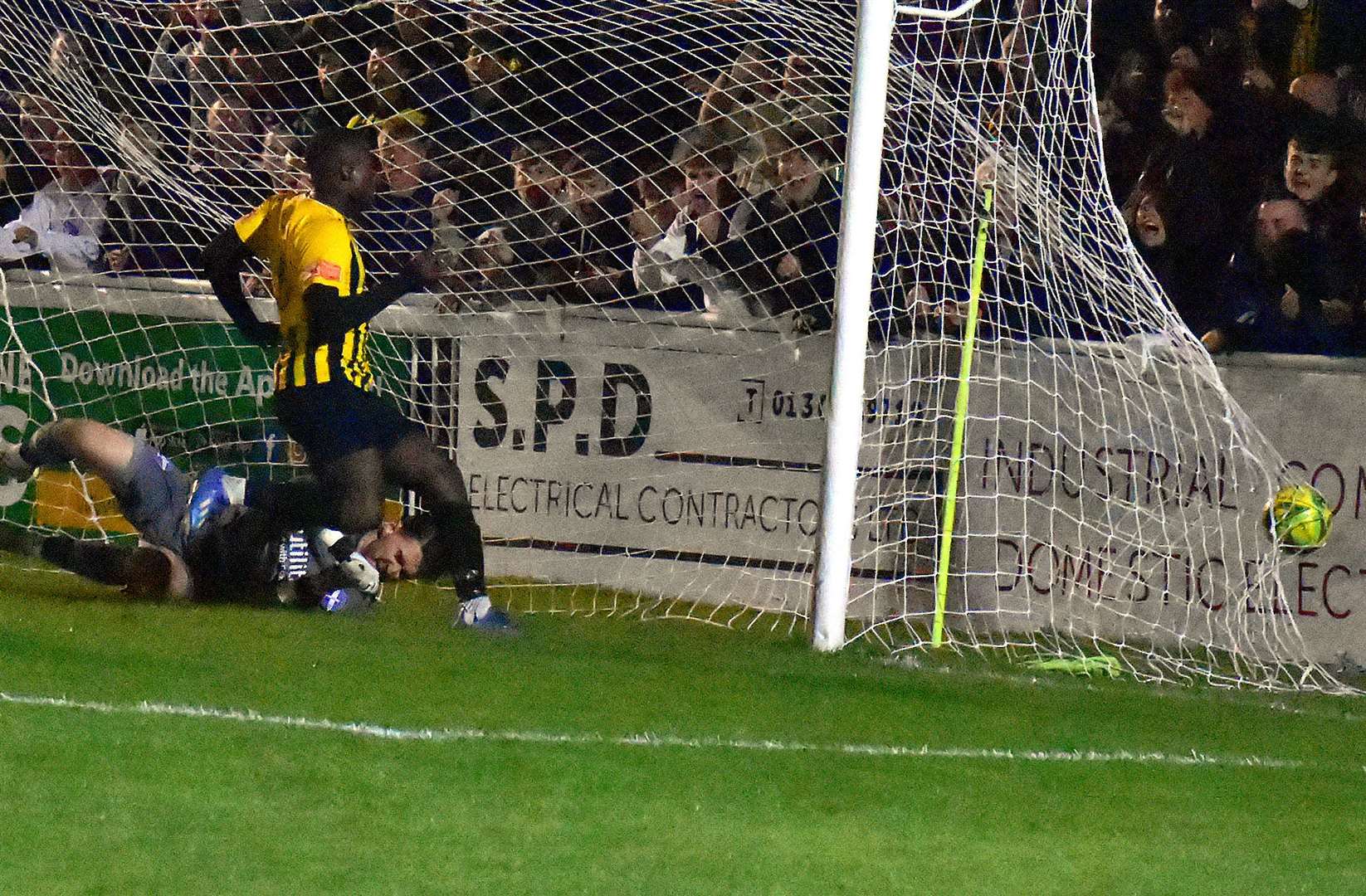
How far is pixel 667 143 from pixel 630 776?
445 cm

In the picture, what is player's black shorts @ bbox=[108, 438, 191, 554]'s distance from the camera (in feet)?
24.7

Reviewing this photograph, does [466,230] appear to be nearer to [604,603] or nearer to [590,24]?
[590,24]

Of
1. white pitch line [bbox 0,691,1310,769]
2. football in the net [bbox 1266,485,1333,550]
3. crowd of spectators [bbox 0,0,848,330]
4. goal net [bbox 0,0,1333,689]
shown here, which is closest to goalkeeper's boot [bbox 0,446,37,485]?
goal net [bbox 0,0,1333,689]

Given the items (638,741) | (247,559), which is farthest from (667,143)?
(638,741)

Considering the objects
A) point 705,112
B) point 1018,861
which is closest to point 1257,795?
point 1018,861

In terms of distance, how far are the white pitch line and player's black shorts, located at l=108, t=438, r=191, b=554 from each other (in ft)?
7.99

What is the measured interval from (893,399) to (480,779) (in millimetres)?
3509

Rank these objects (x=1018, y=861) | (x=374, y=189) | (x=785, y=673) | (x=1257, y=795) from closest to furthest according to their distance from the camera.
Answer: (x=1018, y=861) < (x=1257, y=795) < (x=785, y=673) < (x=374, y=189)

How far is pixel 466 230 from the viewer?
8.90 meters

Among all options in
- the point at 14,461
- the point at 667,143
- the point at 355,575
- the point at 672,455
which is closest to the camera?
the point at 355,575

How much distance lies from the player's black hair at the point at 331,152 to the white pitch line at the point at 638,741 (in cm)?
295

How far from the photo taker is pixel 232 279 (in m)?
7.43

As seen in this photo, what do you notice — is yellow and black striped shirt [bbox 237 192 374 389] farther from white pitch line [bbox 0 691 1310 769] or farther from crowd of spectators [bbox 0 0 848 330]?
white pitch line [bbox 0 691 1310 769]

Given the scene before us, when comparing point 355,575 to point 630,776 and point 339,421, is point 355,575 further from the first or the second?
point 630,776
